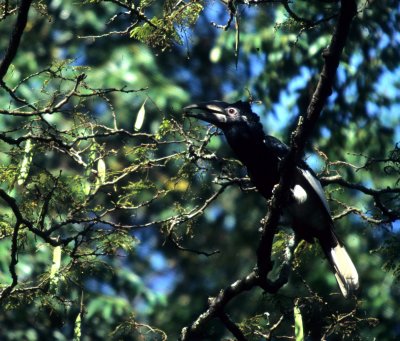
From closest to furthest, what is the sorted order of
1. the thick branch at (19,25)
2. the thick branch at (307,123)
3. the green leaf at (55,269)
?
1. the thick branch at (307,123)
2. the thick branch at (19,25)
3. the green leaf at (55,269)

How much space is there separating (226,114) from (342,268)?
0.95m

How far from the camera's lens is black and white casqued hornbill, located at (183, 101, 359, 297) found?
409cm

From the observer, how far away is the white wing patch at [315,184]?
159 inches

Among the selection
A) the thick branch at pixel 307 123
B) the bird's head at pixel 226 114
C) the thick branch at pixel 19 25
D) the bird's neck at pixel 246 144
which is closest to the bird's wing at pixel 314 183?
the bird's neck at pixel 246 144

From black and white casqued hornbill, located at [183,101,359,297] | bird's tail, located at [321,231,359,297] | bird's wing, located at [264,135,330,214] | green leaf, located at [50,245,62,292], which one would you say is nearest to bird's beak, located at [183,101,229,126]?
black and white casqued hornbill, located at [183,101,359,297]

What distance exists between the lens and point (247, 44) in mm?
6578

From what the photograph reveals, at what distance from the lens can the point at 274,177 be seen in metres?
4.22

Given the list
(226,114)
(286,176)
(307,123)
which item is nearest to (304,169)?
(226,114)

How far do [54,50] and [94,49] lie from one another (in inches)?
20.3

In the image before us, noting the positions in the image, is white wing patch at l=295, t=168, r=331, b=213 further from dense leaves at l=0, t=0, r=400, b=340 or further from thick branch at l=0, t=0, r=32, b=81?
thick branch at l=0, t=0, r=32, b=81

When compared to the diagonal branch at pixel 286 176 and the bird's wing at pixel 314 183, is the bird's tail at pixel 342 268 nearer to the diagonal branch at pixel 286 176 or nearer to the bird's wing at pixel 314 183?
the bird's wing at pixel 314 183

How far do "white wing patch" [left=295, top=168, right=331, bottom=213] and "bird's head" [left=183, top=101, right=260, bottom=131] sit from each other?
1.21 feet

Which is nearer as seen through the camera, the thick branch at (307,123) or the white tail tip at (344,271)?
the thick branch at (307,123)

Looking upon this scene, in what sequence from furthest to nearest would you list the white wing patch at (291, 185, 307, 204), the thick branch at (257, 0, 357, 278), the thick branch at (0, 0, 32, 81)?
the white wing patch at (291, 185, 307, 204)
the thick branch at (0, 0, 32, 81)
the thick branch at (257, 0, 357, 278)
